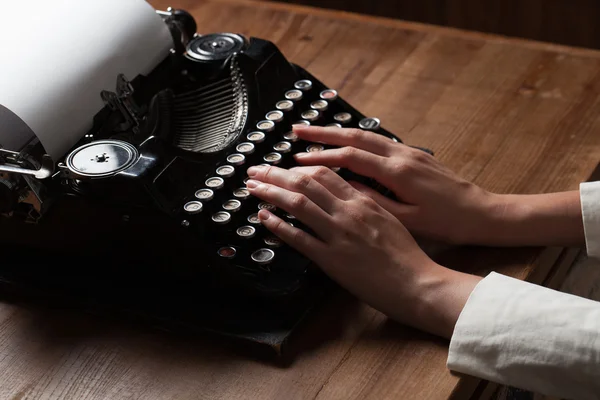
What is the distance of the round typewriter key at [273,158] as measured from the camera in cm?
163

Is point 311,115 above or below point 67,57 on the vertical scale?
below

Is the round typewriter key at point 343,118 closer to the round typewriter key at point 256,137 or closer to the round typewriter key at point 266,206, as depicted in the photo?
the round typewriter key at point 256,137

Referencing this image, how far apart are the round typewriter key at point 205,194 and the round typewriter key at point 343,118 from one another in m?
0.37

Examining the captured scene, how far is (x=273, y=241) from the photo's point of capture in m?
1.46

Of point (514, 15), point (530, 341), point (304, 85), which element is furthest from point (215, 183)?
point (514, 15)

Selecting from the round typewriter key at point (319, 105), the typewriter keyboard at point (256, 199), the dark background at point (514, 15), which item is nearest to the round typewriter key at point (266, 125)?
the typewriter keyboard at point (256, 199)

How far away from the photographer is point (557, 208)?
151 cm

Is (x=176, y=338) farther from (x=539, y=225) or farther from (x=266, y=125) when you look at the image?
(x=539, y=225)

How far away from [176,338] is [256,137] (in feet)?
1.37

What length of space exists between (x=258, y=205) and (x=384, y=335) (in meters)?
0.32

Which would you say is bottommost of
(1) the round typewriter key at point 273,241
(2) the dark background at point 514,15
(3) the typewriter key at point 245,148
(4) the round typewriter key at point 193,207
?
(2) the dark background at point 514,15

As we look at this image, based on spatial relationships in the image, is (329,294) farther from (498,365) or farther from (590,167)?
(590,167)

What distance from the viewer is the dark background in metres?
2.47

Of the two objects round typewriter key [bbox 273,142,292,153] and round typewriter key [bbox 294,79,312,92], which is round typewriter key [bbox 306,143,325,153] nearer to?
round typewriter key [bbox 273,142,292,153]
